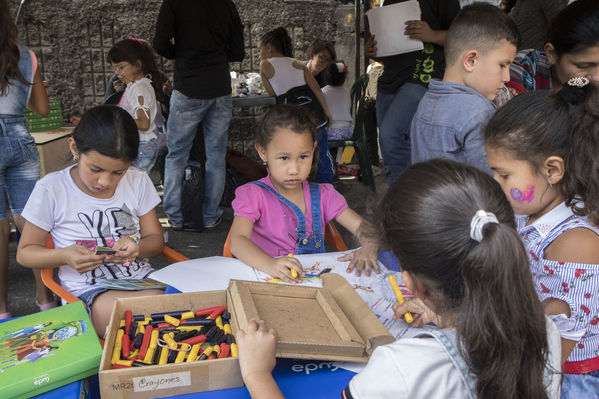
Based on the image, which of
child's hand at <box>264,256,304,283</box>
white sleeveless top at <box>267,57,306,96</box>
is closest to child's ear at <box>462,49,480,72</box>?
child's hand at <box>264,256,304,283</box>

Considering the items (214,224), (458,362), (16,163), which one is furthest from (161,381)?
(214,224)

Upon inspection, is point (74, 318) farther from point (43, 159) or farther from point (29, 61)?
point (43, 159)

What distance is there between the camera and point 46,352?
1.05 m

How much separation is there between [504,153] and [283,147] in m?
0.92

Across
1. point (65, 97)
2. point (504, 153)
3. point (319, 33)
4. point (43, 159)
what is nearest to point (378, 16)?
point (504, 153)

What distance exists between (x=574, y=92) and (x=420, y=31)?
5.02ft

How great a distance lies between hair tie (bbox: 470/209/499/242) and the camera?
0.83 metres

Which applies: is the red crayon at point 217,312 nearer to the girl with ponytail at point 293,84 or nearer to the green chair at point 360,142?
the girl with ponytail at point 293,84

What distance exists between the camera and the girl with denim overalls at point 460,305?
0.83m

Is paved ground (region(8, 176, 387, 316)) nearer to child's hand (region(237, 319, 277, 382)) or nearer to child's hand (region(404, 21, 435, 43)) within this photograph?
child's hand (region(404, 21, 435, 43))

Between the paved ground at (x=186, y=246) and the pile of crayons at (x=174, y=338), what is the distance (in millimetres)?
866

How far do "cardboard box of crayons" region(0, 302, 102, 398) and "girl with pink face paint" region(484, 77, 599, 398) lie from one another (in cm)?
105

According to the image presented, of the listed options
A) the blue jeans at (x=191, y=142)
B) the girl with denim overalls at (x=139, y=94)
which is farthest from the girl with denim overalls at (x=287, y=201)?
the blue jeans at (x=191, y=142)

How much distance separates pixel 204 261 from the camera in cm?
165
